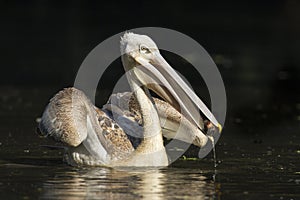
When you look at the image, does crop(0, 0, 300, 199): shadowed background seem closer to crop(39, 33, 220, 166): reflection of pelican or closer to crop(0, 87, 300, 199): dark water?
crop(0, 87, 300, 199): dark water

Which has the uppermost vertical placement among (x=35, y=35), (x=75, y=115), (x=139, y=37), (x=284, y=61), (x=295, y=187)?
(x=35, y=35)

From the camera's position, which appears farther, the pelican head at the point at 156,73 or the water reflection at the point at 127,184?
the pelican head at the point at 156,73

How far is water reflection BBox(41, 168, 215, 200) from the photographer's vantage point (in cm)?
884

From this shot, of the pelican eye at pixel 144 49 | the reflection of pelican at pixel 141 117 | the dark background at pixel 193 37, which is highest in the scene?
the dark background at pixel 193 37

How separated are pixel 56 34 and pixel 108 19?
3849 millimetres

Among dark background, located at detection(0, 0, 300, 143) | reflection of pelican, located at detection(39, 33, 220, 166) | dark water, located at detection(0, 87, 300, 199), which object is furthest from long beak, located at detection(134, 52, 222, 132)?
dark background, located at detection(0, 0, 300, 143)

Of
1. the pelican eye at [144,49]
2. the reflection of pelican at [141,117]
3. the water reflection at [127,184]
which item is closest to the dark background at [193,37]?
the reflection of pelican at [141,117]

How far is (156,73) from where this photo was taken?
35.0 ft

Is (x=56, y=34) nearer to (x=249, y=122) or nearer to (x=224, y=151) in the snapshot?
(x=249, y=122)

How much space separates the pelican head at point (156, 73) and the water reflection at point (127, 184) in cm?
73

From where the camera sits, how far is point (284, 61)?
76.3ft

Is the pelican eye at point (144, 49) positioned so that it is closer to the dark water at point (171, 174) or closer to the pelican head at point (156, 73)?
the pelican head at point (156, 73)

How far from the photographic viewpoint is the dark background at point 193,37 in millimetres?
16031

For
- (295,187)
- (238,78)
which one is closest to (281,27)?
(238,78)
